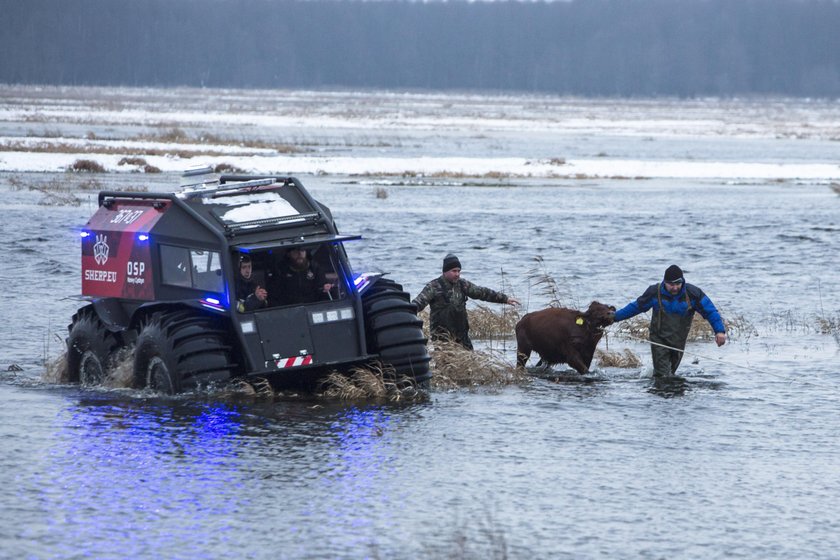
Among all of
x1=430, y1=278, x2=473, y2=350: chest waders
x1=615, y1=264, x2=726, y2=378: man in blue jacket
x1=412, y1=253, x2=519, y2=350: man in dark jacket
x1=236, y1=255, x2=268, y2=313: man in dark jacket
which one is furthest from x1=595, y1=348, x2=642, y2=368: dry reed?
x1=236, y1=255, x2=268, y2=313: man in dark jacket

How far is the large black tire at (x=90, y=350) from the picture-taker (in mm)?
17312

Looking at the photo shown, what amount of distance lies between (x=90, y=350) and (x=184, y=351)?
2825mm

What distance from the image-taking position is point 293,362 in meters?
15.6

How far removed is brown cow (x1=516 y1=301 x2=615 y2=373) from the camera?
1781 centimetres

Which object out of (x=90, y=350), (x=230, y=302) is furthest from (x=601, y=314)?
(x=90, y=350)

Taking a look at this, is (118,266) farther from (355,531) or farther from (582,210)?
(582,210)

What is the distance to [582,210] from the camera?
148ft

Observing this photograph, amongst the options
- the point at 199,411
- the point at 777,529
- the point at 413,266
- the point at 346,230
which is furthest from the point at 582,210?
the point at 777,529

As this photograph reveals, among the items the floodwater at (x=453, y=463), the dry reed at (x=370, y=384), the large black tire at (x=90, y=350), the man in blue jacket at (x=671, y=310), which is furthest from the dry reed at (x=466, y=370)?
the large black tire at (x=90, y=350)

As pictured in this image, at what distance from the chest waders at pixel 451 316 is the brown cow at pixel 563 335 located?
85 cm

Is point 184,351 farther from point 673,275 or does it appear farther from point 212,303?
point 673,275

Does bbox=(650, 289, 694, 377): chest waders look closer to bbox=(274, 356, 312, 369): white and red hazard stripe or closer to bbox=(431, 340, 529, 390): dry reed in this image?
bbox=(431, 340, 529, 390): dry reed

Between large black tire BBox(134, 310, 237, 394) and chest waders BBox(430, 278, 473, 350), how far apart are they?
3.69 m

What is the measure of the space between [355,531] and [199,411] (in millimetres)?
4741
